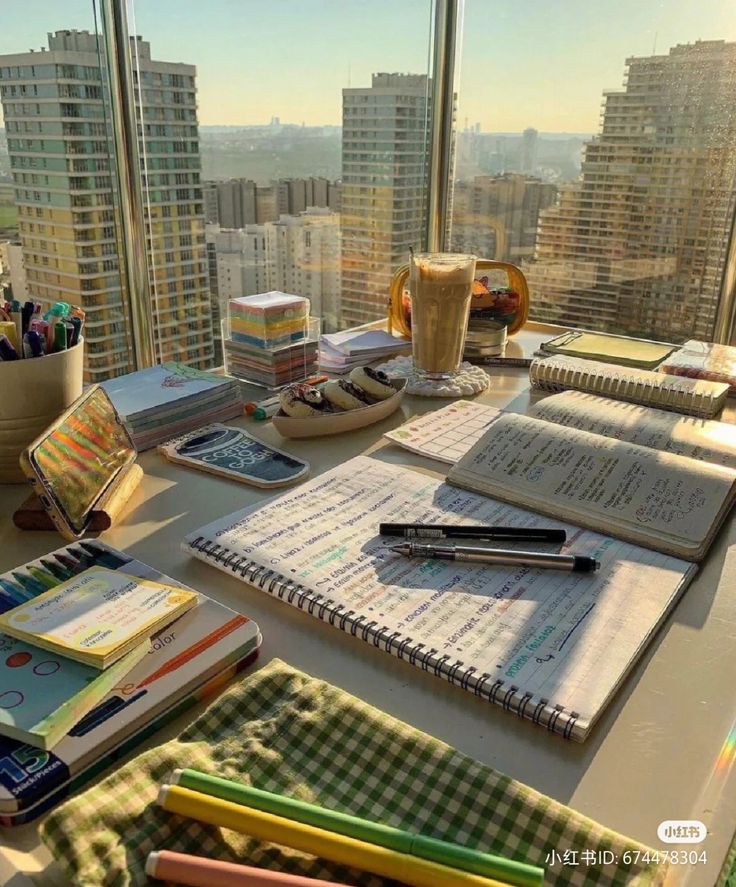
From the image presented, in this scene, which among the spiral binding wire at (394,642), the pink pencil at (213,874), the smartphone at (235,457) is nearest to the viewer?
the pink pencil at (213,874)

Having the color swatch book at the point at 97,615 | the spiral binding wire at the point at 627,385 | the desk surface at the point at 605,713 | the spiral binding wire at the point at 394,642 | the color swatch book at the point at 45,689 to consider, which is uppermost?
the spiral binding wire at the point at 627,385

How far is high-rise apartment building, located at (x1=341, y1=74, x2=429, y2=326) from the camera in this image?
1.64 meters

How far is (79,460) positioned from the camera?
74 cm

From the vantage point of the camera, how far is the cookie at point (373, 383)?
39.2 inches

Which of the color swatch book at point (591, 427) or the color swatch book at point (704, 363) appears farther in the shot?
the color swatch book at point (704, 363)

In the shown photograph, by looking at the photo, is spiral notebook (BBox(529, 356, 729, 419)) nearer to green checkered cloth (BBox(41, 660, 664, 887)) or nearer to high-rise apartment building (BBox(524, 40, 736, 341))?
high-rise apartment building (BBox(524, 40, 736, 341))

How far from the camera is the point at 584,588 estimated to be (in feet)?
2.01

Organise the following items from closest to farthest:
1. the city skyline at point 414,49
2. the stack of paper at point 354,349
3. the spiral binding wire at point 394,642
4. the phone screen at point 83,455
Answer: the spiral binding wire at point 394,642, the phone screen at point 83,455, the stack of paper at point 354,349, the city skyline at point 414,49

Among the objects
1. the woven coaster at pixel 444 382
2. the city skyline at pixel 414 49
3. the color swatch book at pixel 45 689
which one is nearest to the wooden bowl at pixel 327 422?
the woven coaster at pixel 444 382

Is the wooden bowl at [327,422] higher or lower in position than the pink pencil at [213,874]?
higher

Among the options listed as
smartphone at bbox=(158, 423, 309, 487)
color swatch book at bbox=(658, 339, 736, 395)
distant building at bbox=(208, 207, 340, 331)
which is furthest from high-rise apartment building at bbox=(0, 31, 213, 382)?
color swatch book at bbox=(658, 339, 736, 395)

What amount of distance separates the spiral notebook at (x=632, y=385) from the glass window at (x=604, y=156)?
19.9 inches

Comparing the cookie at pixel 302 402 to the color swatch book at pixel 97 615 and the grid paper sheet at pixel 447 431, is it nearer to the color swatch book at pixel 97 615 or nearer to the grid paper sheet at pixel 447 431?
the grid paper sheet at pixel 447 431

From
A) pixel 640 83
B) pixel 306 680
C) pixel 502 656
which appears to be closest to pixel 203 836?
pixel 306 680
